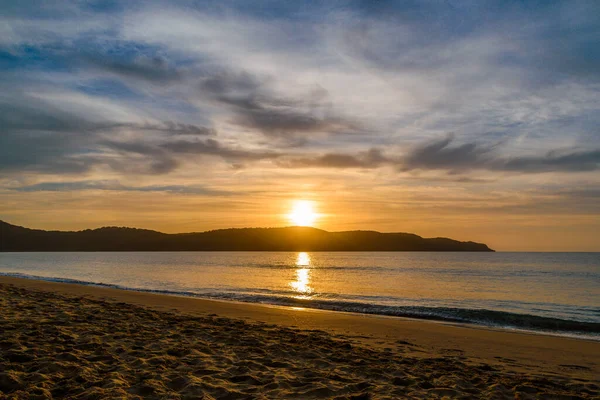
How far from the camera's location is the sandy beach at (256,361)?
5.76m

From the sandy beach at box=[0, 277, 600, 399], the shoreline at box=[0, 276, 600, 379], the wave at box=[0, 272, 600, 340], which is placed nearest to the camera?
the sandy beach at box=[0, 277, 600, 399]

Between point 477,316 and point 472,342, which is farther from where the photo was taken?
point 477,316

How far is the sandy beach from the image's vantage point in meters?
5.76

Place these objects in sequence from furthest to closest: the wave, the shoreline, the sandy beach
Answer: the wave, the shoreline, the sandy beach

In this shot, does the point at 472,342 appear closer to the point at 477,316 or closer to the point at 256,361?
the point at 256,361

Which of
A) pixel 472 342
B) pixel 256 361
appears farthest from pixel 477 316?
pixel 256 361

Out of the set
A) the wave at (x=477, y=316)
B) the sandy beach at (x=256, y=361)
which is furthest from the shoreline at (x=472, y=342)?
the wave at (x=477, y=316)

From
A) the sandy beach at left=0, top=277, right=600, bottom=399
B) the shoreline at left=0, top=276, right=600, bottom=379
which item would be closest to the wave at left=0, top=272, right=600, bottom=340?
the shoreline at left=0, top=276, right=600, bottom=379

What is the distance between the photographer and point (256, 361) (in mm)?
7395

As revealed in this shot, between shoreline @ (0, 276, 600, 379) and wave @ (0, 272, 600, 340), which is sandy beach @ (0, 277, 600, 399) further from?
wave @ (0, 272, 600, 340)

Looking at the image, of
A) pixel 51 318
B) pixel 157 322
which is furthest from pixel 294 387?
pixel 51 318

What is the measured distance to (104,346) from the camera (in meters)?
7.81

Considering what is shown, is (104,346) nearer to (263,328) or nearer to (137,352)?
(137,352)

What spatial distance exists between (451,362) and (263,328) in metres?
5.26
